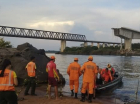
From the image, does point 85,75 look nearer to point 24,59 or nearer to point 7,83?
point 7,83

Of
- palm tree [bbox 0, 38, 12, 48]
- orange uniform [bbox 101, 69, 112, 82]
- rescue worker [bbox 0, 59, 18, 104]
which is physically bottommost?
orange uniform [bbox 101, 69, 112, 82]

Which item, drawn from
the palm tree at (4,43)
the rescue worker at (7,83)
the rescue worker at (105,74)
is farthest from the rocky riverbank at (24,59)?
the palm tree at (4,43)

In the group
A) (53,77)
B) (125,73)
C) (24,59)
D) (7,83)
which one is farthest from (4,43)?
(7,83)

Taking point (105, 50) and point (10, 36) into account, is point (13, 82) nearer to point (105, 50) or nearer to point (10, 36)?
point (10, 36)

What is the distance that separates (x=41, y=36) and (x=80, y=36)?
42.9 meters

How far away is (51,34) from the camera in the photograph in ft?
454

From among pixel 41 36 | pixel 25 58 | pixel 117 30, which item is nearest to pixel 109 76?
pixel 25 58

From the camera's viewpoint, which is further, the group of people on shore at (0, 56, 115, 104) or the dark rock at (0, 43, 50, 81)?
the dark rock at (0, 43, 50, 81)

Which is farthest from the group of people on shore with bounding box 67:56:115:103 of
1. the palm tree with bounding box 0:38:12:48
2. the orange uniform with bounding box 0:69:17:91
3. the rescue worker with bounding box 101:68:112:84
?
the palm tree with bounding box 0:38:12:48

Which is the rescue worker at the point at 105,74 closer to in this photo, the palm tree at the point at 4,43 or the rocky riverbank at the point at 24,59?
the rocky riverbank at the point at 24,59

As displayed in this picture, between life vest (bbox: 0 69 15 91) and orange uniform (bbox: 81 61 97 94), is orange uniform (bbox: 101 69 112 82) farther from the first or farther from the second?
life vest (bbox: 0 69 15 91)

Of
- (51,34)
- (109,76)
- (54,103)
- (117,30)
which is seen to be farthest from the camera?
(51,34)

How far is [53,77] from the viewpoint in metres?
9.42

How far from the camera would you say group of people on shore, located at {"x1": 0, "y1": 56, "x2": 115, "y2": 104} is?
6.09 m
